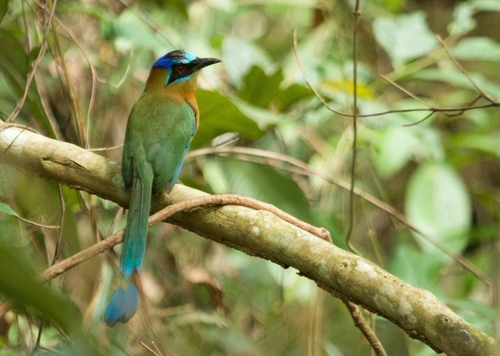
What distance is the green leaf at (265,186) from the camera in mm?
3084

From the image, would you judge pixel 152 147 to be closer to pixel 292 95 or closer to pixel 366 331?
pixel 292 95

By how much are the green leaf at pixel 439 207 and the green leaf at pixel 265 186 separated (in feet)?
3.03

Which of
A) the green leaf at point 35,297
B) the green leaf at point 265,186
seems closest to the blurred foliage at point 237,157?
the green leaf at point 265,186

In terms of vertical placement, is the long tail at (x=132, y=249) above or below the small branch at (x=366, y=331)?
above

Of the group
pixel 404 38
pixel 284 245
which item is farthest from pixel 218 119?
pixel 404 38

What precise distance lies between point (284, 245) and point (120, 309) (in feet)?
1.71

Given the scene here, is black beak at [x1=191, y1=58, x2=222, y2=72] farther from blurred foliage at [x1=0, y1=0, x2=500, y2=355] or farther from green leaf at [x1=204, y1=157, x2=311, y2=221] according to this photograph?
green leaf at [x1=204, y1=157, x2=311, y2=221]

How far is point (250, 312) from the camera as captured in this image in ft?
14.5

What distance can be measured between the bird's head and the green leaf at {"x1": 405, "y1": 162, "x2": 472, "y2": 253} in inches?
62.4

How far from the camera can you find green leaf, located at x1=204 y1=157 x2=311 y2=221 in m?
3.08

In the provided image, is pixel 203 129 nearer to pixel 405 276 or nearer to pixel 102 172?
pixel 102 172

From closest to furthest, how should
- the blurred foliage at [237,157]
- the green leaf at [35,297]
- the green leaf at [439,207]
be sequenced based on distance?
1. the green leaf at [35,297]
2. the blurred foliage at [237,157]
3. the green leaf at [439,207]

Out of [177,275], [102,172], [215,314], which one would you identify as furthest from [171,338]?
[102,172]

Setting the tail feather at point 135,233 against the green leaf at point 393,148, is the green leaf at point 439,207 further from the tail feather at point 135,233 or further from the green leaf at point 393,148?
the tail feather at point 135,233
